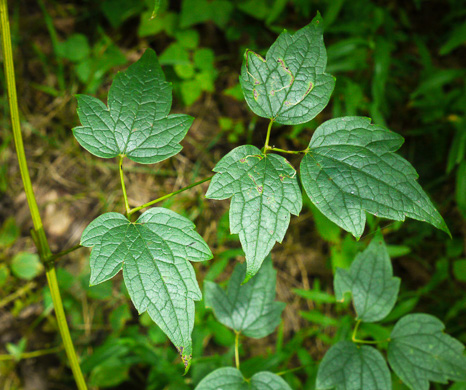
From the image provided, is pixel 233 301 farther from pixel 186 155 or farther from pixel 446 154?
pixel 446 154

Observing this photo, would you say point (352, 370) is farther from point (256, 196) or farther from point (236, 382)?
point (256, 196)

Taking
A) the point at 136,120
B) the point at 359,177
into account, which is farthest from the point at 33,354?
the point at 359,177

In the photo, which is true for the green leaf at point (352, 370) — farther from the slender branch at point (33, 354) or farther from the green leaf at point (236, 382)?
the slender branch at point (33, 354)

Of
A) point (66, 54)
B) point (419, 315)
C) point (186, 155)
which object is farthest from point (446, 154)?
point (66, 54)

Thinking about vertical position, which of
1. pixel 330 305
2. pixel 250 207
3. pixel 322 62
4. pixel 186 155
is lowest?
pixel 330 305

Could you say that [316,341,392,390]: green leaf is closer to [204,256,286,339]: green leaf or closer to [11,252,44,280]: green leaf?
[204,256,286,339]: green leaf
